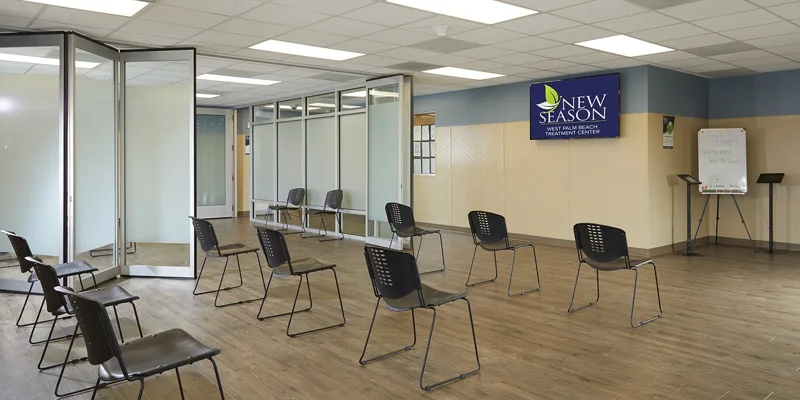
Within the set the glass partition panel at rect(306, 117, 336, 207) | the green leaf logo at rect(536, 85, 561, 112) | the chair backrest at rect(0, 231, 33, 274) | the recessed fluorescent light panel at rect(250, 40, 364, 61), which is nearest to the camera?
the chair backrest at rect(0, 231, 33, 274)

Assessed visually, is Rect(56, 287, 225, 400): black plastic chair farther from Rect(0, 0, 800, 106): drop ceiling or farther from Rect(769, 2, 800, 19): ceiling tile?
Rect(769, 2, 800, 19): ceiling tile

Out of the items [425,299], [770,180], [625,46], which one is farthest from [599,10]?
[770,180]

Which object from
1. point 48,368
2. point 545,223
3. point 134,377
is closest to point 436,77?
point 545,223

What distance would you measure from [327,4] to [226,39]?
188cm

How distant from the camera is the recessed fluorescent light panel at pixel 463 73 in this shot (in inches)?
350

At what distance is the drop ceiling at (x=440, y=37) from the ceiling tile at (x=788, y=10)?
1 cm

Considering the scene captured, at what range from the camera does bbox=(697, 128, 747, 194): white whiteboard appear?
907cm

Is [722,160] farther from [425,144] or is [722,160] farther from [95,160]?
[95,160]

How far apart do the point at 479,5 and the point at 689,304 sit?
348 cm

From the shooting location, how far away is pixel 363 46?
23.0 feet

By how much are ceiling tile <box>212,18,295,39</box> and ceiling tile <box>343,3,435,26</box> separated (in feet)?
2.95

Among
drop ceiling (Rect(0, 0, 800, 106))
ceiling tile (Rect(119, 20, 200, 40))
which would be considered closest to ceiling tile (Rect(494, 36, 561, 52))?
drop ceiling (Rect(0, 0, 800, 106))

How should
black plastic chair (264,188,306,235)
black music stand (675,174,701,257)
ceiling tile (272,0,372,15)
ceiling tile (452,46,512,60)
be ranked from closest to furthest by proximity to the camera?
ceiling tile (272,0,372,15) → ceiling tile (452,46,512,60) → black music stand (675,174,701,257) → black plastic chair (264,188,306,235)

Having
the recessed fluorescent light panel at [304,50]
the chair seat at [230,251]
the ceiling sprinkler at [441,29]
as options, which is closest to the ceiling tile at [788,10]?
the ceiling sprinkler at [441,29]
